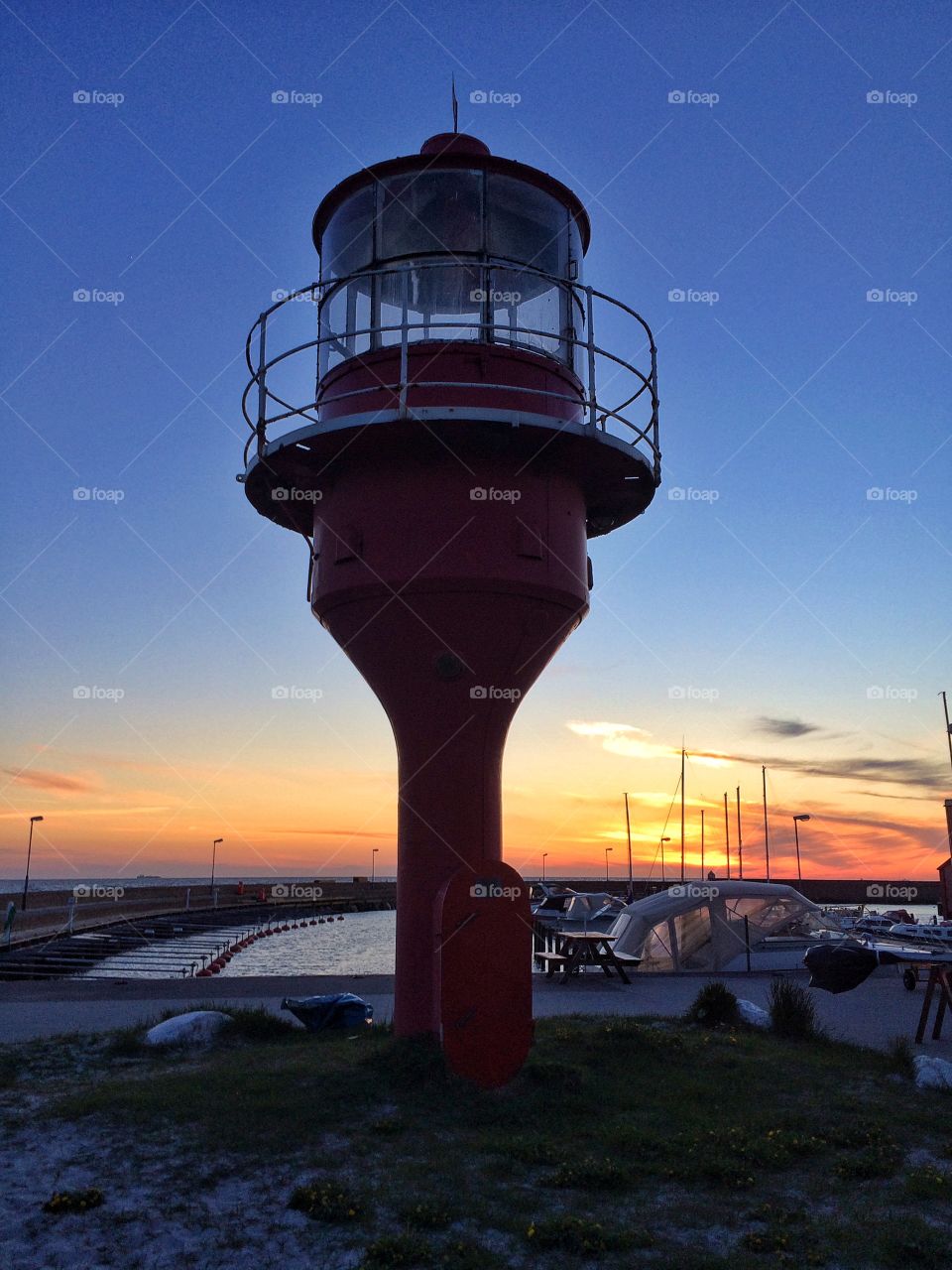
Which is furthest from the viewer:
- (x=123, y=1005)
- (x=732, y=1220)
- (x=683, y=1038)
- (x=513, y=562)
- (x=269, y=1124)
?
(x=123, y=1005)

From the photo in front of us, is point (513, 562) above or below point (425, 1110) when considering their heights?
above

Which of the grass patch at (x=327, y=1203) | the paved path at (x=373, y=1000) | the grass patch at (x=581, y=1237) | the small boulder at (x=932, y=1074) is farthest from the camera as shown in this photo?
the paved path at (x=373, y=1000)

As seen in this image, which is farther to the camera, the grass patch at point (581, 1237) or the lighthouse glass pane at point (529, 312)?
the lighthouse glass pane at point (529, 312)

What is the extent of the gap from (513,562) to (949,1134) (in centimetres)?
638

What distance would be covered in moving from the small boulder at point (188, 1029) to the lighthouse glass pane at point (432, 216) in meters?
8.88

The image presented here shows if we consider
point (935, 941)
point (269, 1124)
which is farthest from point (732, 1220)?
point (935, 941)

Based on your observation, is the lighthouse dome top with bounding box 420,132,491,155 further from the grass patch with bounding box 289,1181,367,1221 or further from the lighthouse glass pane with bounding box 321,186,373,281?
the grass patch with bounding box 289,1181,367,1221

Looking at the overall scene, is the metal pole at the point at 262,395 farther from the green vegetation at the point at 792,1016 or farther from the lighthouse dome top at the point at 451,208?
the green vegetation at the point at 792,1016

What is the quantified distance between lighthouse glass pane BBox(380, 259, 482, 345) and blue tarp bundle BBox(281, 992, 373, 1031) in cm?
806

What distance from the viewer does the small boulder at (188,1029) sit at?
10.8m

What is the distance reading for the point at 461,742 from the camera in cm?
1021

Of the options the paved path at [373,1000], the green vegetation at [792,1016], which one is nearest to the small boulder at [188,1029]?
the paved path at [373,1000]

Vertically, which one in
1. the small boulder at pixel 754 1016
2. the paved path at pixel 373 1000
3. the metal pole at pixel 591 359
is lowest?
the paved path at pixel 373 1000

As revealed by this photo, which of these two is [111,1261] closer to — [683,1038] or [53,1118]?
[53,1118]
